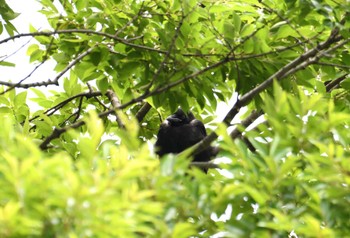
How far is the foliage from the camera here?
1.84 m

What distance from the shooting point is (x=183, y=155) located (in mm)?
2314

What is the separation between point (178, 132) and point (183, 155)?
3326mm

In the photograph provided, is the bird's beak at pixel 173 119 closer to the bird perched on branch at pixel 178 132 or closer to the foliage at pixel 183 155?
the bird perched on branch at pixel 178 132

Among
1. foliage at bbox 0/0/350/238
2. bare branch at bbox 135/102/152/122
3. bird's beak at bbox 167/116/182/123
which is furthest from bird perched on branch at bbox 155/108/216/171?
foliage at bbox 0/0/350/238

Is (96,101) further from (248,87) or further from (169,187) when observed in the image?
(169,187)

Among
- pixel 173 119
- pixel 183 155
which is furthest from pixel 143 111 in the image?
pixel 183 155

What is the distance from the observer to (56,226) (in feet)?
6.11

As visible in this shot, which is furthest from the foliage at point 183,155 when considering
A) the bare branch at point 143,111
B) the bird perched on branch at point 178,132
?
the bird perched on branch at point 178,132

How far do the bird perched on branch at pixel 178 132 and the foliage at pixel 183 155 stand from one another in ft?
2.89

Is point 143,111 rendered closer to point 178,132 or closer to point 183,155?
point 178,132

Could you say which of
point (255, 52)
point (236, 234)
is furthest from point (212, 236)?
point (255, 52)

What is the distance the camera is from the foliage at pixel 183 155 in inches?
72.5

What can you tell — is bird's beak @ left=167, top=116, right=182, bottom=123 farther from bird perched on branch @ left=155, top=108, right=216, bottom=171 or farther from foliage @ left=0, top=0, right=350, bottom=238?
foliage @ left=0, top=0, right=350, bottom=238

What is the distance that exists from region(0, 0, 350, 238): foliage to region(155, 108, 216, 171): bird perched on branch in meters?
0.88
